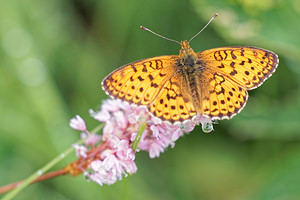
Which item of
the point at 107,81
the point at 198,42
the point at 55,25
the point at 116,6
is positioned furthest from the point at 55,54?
the point at 107,81

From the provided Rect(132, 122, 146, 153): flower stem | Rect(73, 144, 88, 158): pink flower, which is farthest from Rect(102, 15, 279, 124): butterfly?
Rect(73, 144, 88, 158): pink flower

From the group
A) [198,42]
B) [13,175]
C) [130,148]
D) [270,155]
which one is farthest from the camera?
[198,42]

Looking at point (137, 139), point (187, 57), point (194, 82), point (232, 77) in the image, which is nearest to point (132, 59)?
point (187, 57)

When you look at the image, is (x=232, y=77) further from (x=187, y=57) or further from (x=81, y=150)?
(x=81, y=150)

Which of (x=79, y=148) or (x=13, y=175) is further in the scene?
(x=13, y=175)

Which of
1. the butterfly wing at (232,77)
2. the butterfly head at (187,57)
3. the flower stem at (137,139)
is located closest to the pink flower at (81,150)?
the flower stem at (137,139)

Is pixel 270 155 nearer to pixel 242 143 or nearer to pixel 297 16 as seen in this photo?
pixel 242 143

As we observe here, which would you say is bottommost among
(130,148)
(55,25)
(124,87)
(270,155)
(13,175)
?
(270,155)

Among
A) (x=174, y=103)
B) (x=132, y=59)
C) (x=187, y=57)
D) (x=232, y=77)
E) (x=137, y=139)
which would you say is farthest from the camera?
(x=132, y=59)
